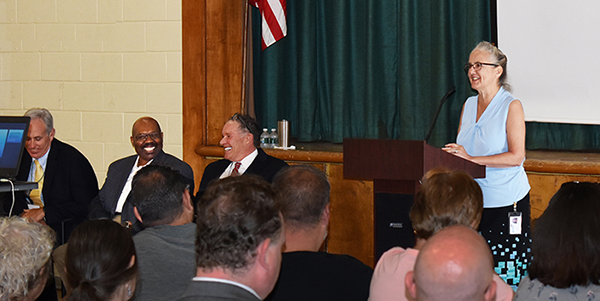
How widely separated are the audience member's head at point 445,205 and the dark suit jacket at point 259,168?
177 centimetres

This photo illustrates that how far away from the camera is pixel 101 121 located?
4.97m

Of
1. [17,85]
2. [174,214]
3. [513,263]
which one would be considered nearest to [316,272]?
[174,214]

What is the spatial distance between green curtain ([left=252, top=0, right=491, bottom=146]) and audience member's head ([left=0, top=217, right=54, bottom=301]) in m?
3.23

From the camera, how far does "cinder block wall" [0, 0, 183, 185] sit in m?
4.76

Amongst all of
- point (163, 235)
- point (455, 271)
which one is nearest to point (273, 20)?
point (163, 235)

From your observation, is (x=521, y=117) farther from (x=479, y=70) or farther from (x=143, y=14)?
(x=143, y=14)

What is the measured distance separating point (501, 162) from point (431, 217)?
4.07 ft

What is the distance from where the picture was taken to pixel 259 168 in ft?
12.0

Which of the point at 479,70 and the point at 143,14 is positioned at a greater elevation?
the point at 143,14

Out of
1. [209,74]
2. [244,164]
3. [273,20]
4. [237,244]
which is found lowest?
[237,244]

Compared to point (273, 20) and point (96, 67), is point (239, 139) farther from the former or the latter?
point (96, 67)

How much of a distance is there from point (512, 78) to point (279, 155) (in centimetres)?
163

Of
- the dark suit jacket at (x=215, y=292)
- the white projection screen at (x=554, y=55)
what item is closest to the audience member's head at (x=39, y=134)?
the dark suit jacket at (x=215, y=292)

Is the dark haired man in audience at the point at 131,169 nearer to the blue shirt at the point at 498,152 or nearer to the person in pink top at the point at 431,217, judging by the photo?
the blue shirt at the point at 498,152
